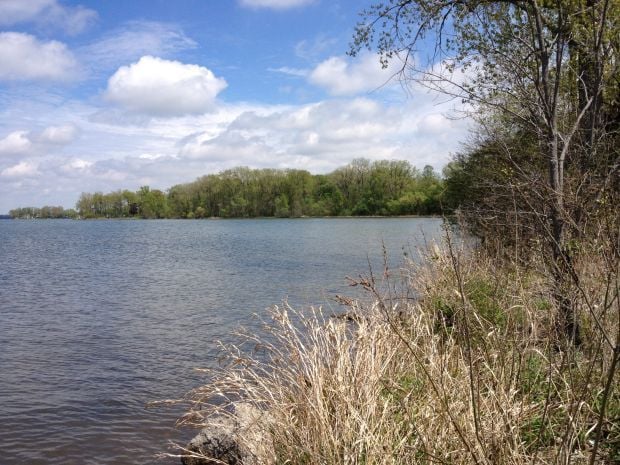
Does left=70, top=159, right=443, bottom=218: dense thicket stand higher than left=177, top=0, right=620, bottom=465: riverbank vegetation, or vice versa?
left=70, top=159, right=443, bottom=218: dense thicket

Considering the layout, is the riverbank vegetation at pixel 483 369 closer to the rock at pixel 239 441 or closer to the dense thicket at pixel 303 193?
the rock at pixel 239 441

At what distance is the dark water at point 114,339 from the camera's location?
824cm

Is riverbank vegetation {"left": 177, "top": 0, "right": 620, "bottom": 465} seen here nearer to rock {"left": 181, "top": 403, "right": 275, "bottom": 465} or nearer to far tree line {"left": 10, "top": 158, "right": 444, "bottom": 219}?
rock {"left": 181, "top": 403, "right": 275, "bottom": 465}

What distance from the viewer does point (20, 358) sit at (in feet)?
40.7

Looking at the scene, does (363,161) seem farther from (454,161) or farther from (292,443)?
(292,443)

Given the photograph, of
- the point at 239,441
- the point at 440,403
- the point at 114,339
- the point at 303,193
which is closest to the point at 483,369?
the point at 440,403

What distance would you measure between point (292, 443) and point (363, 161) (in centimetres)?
12269

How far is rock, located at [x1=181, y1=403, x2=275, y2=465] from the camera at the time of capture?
488 centimetres

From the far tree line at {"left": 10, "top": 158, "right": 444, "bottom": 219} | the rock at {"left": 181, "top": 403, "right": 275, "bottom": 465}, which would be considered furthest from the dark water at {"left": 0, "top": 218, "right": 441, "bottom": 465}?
the far tree line at {"left": 10, "top": 158, "right": 444, "bottom": 219}

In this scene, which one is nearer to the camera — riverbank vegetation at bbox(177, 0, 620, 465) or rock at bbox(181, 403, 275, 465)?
riverbank vegetation at bbox(177, 0, 620, 465)

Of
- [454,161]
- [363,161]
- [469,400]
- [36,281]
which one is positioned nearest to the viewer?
[469,400]

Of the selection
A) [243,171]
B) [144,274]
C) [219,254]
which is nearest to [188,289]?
[144,274]

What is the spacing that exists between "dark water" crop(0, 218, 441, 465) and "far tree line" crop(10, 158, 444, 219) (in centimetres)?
6727

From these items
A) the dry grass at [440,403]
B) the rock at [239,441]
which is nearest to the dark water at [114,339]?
the rock at [239,441]
